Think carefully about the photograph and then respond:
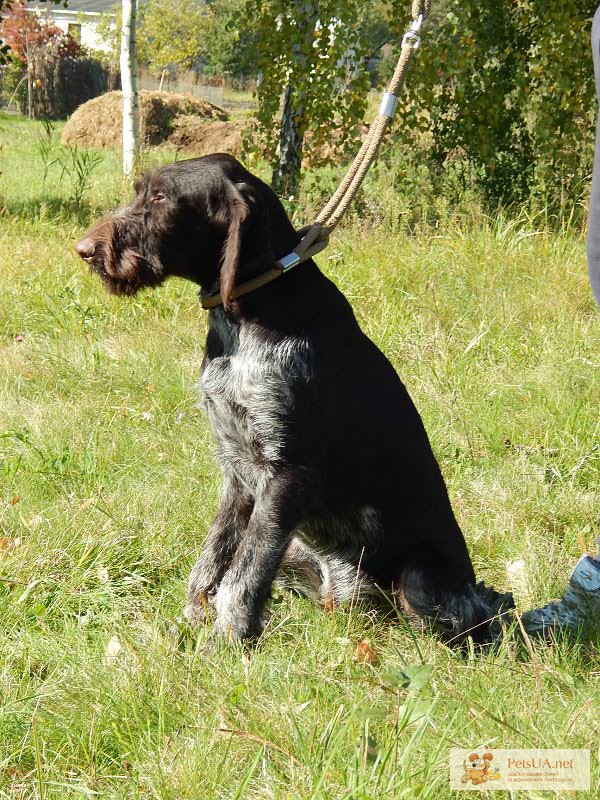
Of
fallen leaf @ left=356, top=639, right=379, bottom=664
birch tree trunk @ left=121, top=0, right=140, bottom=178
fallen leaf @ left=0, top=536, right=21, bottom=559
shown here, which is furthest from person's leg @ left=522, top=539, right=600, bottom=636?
birch tree trunk @ left=121, top=0, right=140, bottom=178

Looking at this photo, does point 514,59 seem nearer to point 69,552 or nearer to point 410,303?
point 410,303

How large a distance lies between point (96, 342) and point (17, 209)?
3.88 metres

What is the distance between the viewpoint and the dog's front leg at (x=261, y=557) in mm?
3016

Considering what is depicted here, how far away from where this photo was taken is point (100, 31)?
31.9 meters

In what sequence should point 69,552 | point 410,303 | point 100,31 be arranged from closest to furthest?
point 69,552 < point 410,303 < point 100,31

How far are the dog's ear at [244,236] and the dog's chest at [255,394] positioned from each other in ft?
0.64

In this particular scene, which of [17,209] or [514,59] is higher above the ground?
[514,59]

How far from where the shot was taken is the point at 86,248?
321 centimetres

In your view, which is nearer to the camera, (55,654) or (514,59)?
(55,654)

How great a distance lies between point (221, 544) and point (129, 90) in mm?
8565

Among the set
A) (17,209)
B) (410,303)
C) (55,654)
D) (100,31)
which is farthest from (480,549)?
(100,31)

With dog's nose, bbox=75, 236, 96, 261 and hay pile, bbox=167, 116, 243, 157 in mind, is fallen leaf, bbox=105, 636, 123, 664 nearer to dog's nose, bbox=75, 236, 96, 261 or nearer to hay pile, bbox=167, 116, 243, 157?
dog's nose, bbox=75, 236, 96, 261

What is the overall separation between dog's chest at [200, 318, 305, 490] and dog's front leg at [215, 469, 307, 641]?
0.09m

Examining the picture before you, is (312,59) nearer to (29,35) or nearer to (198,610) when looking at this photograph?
(198,610)
